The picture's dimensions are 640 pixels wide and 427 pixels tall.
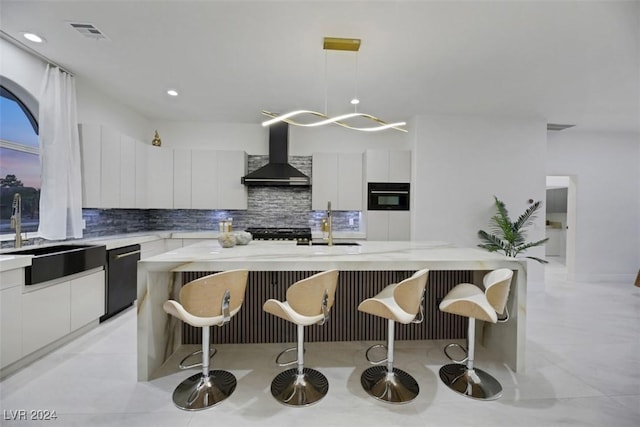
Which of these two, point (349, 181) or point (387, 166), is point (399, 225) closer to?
point (387, 166)

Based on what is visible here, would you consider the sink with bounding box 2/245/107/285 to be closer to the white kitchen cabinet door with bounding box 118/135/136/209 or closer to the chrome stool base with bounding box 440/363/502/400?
the white kitchen cabinet door with bounding box 118/135/136/209

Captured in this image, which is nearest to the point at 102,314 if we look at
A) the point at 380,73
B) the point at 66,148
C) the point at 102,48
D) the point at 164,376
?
the point at 164,376

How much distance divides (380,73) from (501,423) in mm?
3183

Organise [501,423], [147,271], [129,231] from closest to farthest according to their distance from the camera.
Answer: [501,423] < [147,271] < [129,231]

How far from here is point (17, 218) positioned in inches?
103

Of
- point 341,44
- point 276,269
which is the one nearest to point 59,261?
point 276,269

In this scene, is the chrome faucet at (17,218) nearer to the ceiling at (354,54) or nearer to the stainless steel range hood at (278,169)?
the ceiling at (354,54)

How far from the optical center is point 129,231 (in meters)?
4.40

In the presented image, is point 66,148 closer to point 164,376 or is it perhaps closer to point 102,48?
point 102,48

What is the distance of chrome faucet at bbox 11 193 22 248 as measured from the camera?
2590 millimetres

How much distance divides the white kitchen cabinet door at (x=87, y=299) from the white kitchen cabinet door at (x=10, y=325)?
50 cm

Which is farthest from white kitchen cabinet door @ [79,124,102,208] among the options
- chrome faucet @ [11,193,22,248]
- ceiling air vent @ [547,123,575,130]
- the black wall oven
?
ceiling air vent @ [547,123,575,130]

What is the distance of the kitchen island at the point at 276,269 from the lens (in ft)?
6.49

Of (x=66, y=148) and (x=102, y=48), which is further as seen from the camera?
(x=66, y=148)
